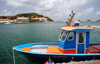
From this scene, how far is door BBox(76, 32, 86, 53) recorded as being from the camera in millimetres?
8220

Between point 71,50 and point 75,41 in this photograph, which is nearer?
point 75,41

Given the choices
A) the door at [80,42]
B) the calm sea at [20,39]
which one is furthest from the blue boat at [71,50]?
the calm sea at [20,39]

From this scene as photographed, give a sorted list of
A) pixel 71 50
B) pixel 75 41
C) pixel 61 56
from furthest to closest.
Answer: pixel 71 50
pixel 75 41
pixel 61 56

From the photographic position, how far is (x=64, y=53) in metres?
8.28

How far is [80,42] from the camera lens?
840 cm

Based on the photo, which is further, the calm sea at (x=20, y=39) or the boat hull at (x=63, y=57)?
the calm sea at (x=20, y=39)

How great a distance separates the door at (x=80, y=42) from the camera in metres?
8.22

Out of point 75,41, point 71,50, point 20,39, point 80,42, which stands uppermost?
point 75,41

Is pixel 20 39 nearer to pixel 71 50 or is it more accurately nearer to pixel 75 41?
pixel 71 50

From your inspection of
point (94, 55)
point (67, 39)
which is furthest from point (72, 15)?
point (94, 55)

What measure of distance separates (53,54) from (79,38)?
9.15ft

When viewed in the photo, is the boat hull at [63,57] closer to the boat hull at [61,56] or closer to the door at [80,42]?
the boat hull at [61,56]

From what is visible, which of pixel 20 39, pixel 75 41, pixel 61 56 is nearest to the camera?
pixel 61 56

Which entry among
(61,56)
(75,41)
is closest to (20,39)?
(61,56)
